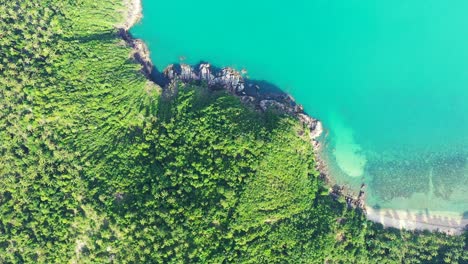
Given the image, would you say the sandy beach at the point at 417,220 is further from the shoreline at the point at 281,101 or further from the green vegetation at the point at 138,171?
the green vegetation at the point at 138,171

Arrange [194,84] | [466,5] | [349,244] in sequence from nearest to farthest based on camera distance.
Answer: [349,244], [194,84], [466,5]

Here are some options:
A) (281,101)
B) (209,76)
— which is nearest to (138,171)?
(209,76)

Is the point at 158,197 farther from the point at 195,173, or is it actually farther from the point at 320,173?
the point at 320,173

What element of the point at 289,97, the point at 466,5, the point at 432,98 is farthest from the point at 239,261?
the point at 466,5

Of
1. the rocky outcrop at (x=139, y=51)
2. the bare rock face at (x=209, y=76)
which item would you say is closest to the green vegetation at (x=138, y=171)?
the rocky outcrop at (x=139, y=51)

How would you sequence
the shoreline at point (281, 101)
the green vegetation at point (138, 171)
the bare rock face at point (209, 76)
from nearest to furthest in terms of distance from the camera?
the green vegetation at point (138, 171), the shoreline at point (281, 101), the bare rock face at point (209, 76)

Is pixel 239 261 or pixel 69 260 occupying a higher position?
pixel 239 261

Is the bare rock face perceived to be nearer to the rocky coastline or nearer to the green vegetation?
the rocky coastline
